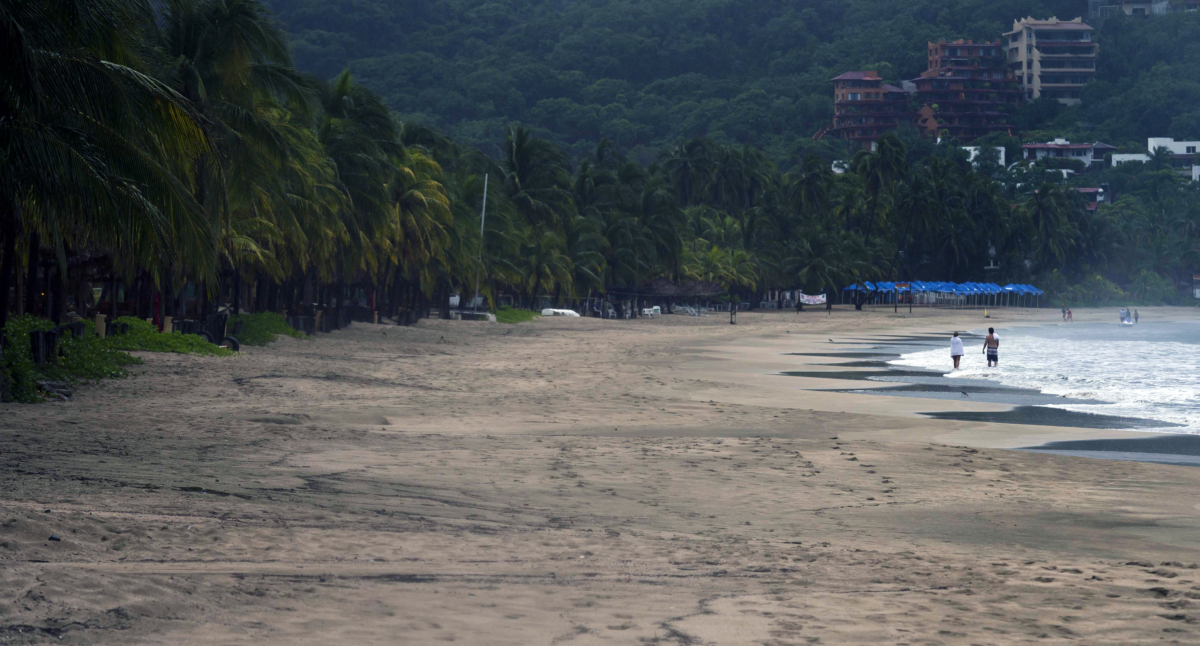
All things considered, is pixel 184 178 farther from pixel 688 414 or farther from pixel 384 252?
pixel 384 252

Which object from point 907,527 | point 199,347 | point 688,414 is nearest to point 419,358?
point 199,347

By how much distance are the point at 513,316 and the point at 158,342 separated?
42.3 meters

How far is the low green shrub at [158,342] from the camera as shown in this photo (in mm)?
23672

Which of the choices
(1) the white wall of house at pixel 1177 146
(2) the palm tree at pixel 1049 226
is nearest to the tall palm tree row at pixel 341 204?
(2) the palm tree at pixel 1049 226

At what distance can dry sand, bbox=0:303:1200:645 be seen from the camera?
20.4 ft

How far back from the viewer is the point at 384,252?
148ft

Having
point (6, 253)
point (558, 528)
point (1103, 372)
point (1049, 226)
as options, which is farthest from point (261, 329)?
point (1049, 226)

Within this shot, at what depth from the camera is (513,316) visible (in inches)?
2621

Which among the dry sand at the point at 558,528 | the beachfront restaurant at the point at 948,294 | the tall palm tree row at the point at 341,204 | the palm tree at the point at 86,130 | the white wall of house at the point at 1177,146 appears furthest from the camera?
the white wall of house at the point at 1177,146

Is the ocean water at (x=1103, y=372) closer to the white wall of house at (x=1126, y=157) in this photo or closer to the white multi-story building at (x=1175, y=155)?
the white wall of house at (x=1126, y=157)

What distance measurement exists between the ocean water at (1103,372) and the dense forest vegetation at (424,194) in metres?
16.1

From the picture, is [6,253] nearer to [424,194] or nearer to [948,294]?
[424,194]

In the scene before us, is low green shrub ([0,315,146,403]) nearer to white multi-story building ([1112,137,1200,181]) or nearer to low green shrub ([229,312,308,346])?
low green shrub ([229,312,308,346])

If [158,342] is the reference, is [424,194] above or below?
above
